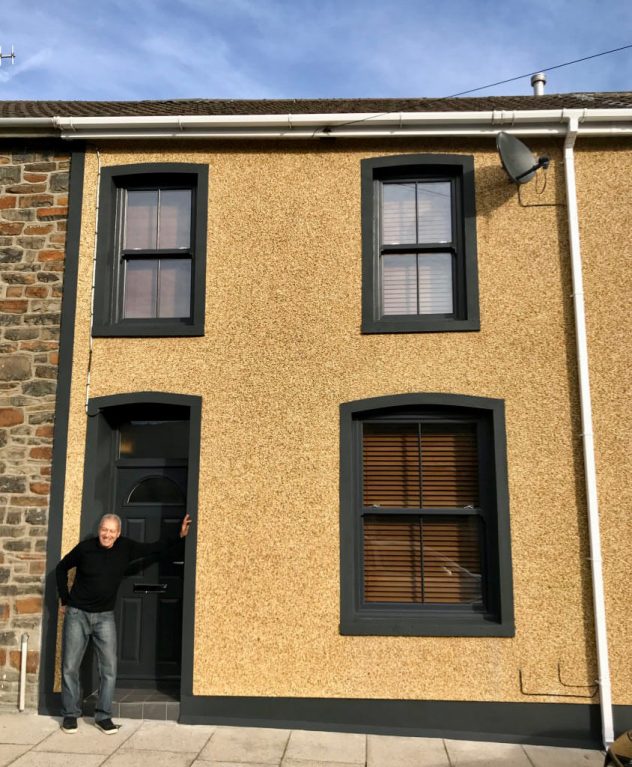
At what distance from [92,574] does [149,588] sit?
85 centimetres

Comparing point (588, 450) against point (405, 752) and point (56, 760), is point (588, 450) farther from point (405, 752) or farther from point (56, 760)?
point (56, 760)

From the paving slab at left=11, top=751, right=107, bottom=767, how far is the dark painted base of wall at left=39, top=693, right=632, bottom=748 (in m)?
0.90

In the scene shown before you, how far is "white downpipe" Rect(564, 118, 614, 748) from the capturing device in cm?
531

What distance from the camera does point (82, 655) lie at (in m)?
5.54

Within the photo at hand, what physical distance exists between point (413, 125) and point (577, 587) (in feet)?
14.7

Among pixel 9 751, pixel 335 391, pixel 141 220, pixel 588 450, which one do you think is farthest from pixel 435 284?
pixel 9 751

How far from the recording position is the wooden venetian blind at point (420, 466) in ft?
19.6

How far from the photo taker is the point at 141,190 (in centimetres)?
667

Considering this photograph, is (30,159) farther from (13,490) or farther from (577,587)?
(577,587)

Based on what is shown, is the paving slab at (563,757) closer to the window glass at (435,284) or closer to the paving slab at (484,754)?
the paving slab at (484,754)

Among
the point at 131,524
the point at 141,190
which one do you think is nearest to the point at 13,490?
the point at 131,524

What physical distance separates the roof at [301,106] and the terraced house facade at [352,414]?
2.33ft

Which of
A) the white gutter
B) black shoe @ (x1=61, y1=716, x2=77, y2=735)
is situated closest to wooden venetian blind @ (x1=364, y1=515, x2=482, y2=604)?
black shoe @ (x1=61, y1=716, x2=77, y2=735)

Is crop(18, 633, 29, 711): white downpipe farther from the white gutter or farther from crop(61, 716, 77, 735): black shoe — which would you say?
the white gutter
